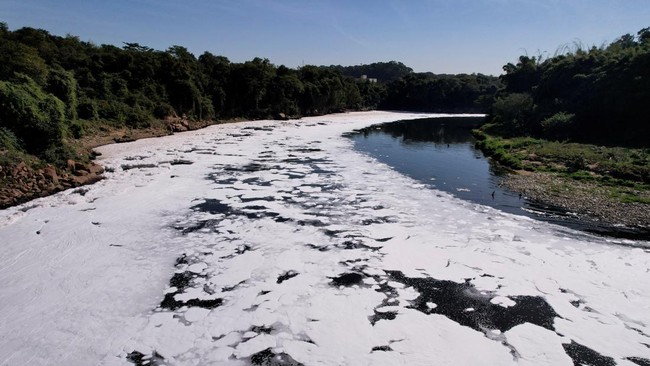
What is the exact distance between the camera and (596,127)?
27.5 m

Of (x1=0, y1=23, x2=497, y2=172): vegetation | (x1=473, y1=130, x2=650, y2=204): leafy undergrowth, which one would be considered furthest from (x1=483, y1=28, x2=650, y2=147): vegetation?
(x1=0, y1=23, x2=497, y2=172): vegetation

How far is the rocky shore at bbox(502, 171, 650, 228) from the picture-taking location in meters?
12.0

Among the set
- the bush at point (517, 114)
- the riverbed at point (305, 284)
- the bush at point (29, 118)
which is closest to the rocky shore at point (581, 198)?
the riverbed at point (305, 284)

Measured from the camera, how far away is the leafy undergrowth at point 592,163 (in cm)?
1508

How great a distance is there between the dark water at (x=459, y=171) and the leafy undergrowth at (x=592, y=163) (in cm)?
171

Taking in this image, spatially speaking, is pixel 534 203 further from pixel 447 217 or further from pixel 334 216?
pixel 334 216

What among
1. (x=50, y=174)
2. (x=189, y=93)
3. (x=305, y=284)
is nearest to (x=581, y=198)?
(x=305, y=284)

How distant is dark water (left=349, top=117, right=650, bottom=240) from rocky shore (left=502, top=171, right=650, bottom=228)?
50 cm

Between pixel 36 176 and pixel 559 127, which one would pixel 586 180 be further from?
pixel 36 176

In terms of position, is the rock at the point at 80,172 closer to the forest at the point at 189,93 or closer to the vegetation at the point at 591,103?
the forest at the point at 189,93

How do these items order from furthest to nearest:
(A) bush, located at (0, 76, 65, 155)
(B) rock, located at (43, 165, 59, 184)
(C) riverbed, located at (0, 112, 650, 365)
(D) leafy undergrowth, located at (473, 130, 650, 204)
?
(D) leafy undergrowth, located at (473, 130, 650, 204) → (A) bush, located at (0, 76, 65, 155) → (B) rock, located at (43, 165, 59, 184) → (C) riverbed, located at (0, 112, 650, 365)

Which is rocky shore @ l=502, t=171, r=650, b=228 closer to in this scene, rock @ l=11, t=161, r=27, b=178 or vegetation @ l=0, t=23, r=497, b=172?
rock @ l=11, t=161, r=27, b=178

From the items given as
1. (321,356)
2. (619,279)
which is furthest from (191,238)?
(619,279)

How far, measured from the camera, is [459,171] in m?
20.2
